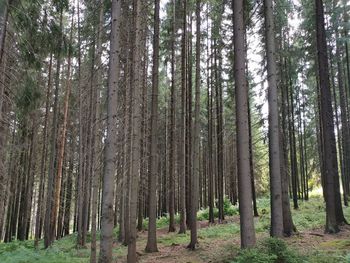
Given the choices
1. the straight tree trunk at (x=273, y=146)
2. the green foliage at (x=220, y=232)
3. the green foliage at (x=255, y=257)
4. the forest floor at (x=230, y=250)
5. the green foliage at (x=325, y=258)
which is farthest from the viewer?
the green foliage at (x=220, y=232)

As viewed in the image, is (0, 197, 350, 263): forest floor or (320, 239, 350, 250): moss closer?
(0, 197, 350, 263): forest floor

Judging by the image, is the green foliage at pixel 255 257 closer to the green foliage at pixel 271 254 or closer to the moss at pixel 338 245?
the green foliage at pixel 271 254

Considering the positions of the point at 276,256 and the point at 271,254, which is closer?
the point at 276,256

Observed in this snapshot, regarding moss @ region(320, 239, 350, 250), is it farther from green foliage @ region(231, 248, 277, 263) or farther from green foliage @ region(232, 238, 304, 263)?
green foliage @ region(231, 248, 277, 263)

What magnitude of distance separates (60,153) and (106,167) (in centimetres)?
1120

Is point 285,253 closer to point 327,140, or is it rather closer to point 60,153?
point 327,140

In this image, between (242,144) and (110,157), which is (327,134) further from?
(110,157)

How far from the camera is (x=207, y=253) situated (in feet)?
35.8

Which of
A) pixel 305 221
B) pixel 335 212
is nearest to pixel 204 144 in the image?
pixel 305 221

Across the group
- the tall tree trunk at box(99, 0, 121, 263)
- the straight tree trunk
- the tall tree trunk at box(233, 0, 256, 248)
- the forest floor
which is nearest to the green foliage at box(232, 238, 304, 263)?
the forest floor

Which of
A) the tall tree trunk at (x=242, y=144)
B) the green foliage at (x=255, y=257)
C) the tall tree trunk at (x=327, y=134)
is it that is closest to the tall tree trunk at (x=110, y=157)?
the green foliage at (x=255, y=257)

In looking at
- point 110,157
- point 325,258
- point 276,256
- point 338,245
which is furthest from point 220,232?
point 110,157

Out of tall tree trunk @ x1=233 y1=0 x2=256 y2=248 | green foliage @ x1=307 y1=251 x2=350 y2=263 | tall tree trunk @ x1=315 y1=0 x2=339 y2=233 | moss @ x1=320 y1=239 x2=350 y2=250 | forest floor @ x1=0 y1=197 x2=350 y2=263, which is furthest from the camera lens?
tall tree trunk @ x1=315 y1=0 x2=339 y2=233

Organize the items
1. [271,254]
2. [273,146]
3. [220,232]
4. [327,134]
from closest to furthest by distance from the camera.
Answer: [271,254], [273,146], [327,134], [220,232]
